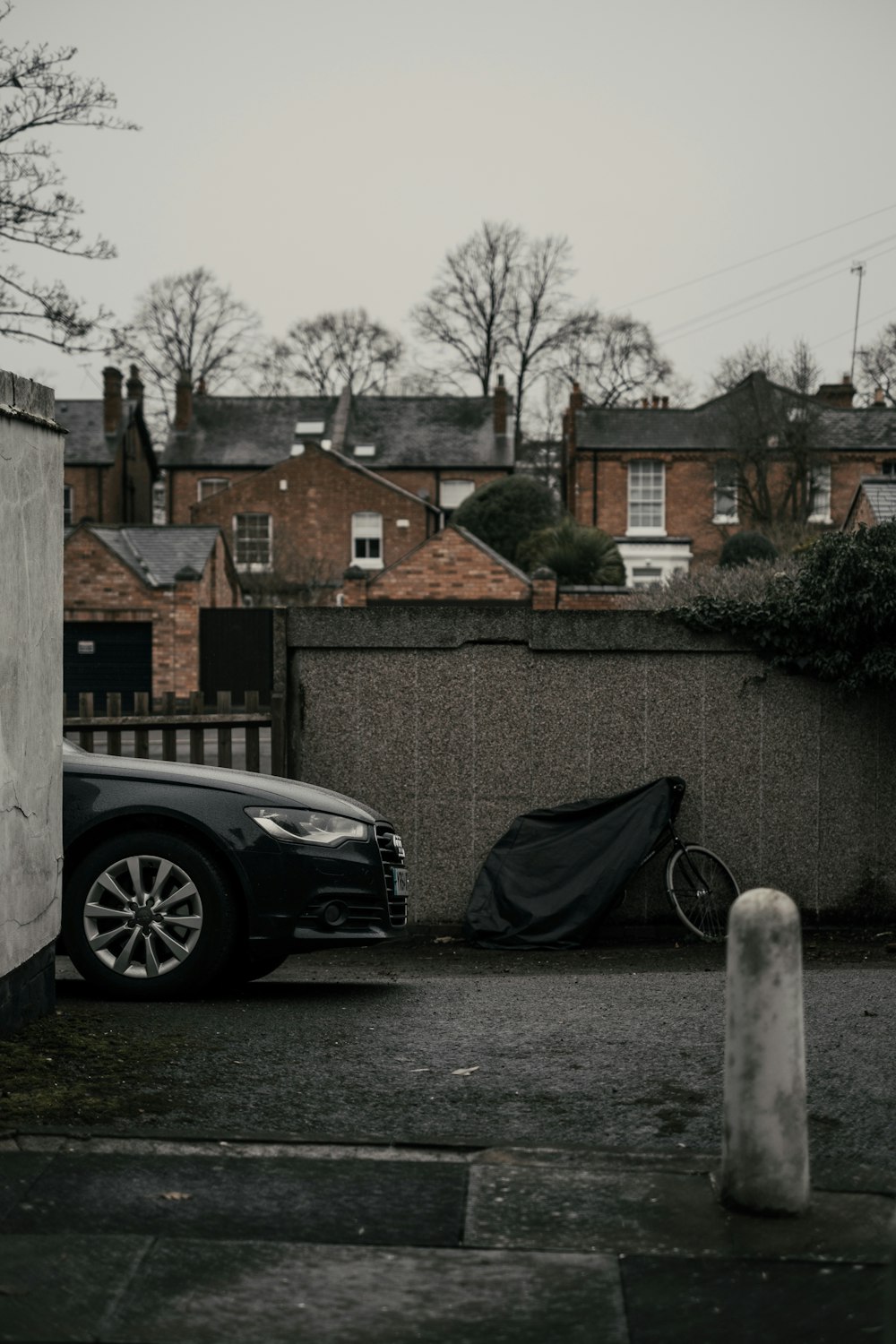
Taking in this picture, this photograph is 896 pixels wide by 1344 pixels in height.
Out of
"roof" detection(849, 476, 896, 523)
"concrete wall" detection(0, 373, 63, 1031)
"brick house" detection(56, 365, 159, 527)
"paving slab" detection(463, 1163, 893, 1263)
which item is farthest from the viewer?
"brick house" detection(56, 365, 159, 527)

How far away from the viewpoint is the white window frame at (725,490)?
54800 millimetres

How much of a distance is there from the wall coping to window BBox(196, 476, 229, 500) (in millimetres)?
55312

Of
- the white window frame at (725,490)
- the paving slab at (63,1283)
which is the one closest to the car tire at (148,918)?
the paving slab at (63,1283)

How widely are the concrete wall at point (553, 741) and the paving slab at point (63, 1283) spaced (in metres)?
7.20

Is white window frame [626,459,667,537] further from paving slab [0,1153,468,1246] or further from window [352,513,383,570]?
paving slab [0,1153,468,1246]

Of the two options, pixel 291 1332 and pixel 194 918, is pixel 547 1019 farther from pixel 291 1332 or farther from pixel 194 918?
pixel 291 1332

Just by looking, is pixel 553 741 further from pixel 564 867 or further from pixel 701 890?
pixel 701 890

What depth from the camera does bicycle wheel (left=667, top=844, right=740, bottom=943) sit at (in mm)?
10672

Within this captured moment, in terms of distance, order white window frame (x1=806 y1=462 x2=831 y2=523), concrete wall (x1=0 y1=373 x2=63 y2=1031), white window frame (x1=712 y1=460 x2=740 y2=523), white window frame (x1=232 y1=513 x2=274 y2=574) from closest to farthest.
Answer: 1. concrete wall (x1=0 y1=373 x2=63 y2=1031)
2. white window frame (x1=806 y1=462 x2=831 y2=523)
3. white window frame (x1=712 y1=460 x2=740 y2=523)
4. white window frame (x1=232 y1=513 x2=274 y2=574)

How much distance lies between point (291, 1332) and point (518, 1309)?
1.66 feet

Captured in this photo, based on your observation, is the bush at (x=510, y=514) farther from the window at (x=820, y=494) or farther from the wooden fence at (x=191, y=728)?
the wooden fence at (x=191, y=728)

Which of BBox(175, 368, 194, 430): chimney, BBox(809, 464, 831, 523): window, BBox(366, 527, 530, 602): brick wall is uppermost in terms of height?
BBox(175, 368, 194, 430): chimney

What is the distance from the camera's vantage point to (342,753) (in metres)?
11.0

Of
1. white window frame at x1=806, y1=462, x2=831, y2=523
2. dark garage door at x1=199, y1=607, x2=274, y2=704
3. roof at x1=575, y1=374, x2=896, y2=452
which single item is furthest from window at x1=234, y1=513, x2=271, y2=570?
white window frame at x1=806, y1=462, x2=831, y2=523
